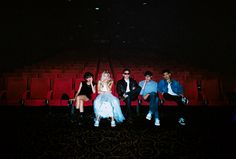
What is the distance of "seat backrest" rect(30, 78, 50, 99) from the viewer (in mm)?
3910

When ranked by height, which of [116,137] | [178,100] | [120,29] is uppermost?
[120,29]

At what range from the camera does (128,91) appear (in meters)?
3.69

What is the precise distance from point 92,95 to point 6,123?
1462mm

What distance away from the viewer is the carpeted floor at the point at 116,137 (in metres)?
2.40

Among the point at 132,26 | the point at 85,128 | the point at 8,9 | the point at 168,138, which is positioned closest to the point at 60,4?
the point at 8,9

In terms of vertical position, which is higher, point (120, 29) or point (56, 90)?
point (120, 29)

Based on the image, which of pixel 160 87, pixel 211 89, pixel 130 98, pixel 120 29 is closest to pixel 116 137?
pixel 130 98

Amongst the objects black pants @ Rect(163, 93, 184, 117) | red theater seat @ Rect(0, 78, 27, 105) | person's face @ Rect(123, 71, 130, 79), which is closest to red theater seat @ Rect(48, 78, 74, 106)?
red theater seat @ Rect(0, 78, 27, 105)

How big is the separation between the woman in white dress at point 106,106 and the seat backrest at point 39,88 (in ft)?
3.91

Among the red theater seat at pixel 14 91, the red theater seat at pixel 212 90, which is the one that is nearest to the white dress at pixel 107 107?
the red theater seat at pixel 14 91

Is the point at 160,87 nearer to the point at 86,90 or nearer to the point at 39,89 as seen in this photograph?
the point at 86,90

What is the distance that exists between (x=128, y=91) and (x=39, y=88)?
1728 mm

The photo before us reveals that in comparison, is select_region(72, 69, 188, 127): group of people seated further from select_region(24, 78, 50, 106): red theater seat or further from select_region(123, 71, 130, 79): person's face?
select_region(24, 78, 50, 106): red theater seat

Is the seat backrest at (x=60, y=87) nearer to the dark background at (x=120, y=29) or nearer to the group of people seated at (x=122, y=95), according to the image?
the group of people seated at (x=122, y=95)
